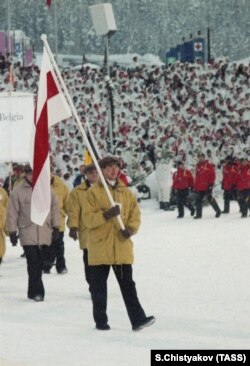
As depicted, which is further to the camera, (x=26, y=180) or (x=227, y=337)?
(x=26, y=180)

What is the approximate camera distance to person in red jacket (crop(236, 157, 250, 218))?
24.6 meters

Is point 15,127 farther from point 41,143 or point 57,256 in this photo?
point 41,143

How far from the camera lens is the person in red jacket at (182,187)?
84.1 ft

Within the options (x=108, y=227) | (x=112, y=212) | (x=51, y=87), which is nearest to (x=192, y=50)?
(x=51, y=87)

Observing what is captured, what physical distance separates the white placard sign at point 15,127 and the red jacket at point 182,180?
790 centimetres

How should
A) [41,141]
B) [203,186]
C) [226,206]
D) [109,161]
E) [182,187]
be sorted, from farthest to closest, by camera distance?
[226,206], [182,187], [203,186], [41,141], [109,161]

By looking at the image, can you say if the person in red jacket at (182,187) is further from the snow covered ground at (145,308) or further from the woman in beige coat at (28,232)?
the woman in beige coat at (28,232)

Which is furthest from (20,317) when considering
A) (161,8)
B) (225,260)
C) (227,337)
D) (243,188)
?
(161,8)

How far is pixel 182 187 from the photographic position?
25.9 metres

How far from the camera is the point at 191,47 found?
55.2 m

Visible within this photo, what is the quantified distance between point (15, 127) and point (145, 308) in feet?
27.3

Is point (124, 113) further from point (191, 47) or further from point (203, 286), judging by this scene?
point (203, 286)

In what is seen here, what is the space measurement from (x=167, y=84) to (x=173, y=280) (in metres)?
29.7

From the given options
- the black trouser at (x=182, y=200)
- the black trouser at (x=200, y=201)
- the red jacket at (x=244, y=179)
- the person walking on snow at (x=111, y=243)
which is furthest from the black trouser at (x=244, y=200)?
the person walking on snow at (x=111, y=243)
